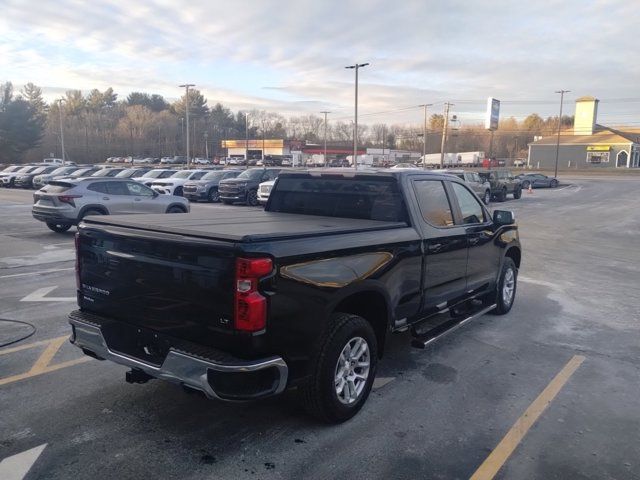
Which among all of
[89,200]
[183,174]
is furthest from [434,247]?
[183,174]

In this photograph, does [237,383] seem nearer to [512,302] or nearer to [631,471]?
[631,471]

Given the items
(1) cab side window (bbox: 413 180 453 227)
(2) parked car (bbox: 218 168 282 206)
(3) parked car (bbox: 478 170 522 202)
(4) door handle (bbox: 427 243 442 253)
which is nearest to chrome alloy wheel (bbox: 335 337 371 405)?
(4) door handle (bbox: 427 243 442 253)

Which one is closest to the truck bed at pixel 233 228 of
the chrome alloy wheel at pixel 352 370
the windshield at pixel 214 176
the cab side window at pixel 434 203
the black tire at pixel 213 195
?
the cab side window at pixel 434 203

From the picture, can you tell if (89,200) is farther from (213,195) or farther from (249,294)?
(213,195)

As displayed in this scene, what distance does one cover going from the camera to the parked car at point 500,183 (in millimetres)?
30328

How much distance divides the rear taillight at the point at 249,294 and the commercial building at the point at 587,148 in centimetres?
9516

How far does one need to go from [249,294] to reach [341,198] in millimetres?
2395

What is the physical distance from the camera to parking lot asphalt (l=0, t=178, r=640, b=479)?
3414 mm

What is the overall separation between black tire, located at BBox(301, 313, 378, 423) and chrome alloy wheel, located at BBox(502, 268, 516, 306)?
3.56 m

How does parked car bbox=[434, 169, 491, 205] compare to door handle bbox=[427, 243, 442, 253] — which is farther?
parked car bbox=[434, 169, 491, 205]

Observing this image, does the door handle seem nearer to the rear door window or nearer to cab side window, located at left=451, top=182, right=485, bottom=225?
cab side window, located at left=451, top=182, right=485, bottom=225

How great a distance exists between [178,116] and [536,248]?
5442 inches

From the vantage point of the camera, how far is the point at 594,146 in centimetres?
8731

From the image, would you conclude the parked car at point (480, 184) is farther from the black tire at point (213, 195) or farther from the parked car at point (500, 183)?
the black tire at point (213, 195)
